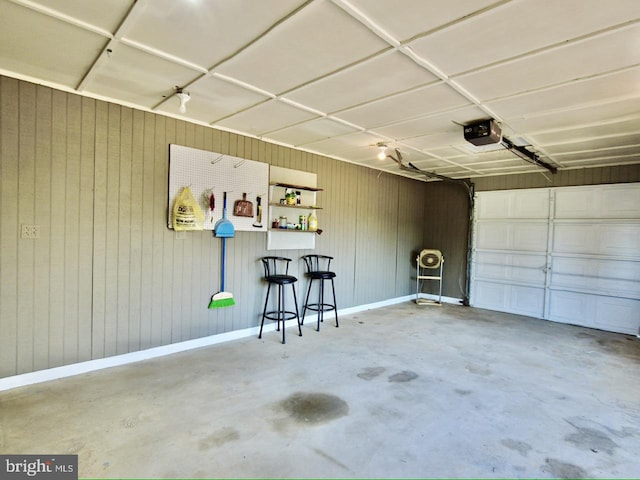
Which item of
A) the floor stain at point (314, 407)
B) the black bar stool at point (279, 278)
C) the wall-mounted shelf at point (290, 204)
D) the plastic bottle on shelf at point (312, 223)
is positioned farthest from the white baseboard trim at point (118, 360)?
the floor stain at point (314, 407)

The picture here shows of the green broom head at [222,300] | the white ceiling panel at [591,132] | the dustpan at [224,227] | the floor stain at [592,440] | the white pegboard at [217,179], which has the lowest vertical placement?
the floor stain at [592,440]

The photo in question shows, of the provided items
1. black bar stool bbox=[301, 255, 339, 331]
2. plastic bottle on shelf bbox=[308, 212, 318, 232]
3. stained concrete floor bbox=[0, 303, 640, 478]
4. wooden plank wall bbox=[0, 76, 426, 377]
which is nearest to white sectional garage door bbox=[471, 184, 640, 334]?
stained concrete floor bbox=[0, 303, 640, 478]

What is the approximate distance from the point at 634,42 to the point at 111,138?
404 centimetres

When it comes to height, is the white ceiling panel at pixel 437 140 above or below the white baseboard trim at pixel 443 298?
above

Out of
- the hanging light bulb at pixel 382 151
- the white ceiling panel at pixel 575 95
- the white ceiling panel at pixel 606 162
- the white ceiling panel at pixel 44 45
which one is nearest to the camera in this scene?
the white ceiling panel at pixel 44 45

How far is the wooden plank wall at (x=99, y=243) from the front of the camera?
2.79m

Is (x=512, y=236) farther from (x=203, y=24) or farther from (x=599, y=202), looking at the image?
(x=203, y=24)

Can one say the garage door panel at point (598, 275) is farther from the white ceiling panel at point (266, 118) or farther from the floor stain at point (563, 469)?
the white ceiling panel at point (266, 118)

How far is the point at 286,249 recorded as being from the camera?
475cm

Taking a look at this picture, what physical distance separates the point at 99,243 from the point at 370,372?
2916mm

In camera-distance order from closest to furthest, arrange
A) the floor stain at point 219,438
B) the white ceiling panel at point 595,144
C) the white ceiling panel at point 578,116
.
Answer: the floor stain at point 219,438
the white ceiling panel at point 578,116
the white ceiling panel at point 595,144

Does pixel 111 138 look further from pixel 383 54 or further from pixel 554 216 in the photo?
pixel 554 216

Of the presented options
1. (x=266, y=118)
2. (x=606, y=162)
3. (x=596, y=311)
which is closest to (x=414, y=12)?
(x=266, y=118)

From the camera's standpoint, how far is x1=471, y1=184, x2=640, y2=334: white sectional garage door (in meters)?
5.03
